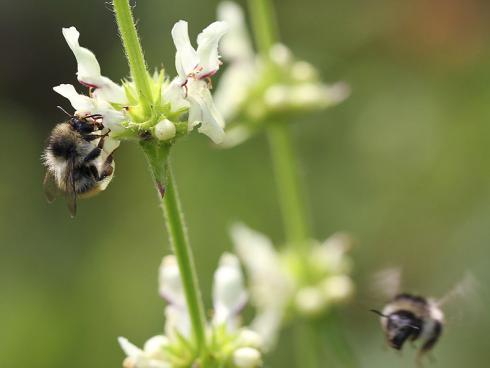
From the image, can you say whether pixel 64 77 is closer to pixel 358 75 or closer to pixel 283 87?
pixel 358 75

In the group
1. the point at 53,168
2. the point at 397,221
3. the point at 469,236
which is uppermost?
the point at 397,221

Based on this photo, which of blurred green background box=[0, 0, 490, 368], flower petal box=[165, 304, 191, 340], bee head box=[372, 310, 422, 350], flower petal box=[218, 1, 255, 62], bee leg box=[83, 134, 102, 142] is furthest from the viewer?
blurred green background box=[0, 0, 490, 368]

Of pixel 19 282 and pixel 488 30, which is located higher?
pixel 488 30

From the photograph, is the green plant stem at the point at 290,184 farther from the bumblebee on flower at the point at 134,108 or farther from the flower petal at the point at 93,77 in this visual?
the flower petal at the point at 93,77

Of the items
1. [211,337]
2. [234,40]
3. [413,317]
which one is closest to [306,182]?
[234,40]

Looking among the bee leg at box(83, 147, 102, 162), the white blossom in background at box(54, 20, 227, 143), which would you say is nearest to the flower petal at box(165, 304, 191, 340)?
the bee leg at box(83, 147, 102, 162)

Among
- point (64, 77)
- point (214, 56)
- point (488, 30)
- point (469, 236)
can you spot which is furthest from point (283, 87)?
point (64, 77)

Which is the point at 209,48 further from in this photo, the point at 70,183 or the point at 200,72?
the point at 70,183

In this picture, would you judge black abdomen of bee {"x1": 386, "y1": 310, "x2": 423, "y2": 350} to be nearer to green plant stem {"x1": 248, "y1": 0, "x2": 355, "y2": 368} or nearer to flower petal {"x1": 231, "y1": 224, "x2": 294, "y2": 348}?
green plant stem {"x1": 248, "y1": 0, "x2": 355, "y2": 368}
